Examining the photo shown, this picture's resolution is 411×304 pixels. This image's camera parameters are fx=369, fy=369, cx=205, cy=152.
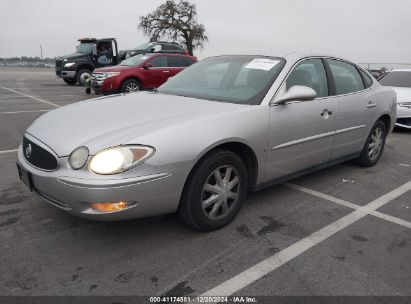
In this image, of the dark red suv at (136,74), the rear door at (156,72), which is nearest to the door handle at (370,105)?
the dark red suv at (136,74)

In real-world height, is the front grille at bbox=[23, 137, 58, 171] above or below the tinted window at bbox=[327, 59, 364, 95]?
below

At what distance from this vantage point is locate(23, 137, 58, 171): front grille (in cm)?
265

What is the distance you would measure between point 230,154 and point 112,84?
29.9ft

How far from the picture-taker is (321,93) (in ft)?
12.9

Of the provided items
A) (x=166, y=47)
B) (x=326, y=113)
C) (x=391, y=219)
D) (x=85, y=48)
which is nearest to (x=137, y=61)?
(x=85, y=48)

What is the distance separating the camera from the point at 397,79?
880 cm

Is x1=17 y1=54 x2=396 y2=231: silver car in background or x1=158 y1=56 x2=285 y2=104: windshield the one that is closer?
x1=17 y1=54 x2=396 y2=231: silver car in background

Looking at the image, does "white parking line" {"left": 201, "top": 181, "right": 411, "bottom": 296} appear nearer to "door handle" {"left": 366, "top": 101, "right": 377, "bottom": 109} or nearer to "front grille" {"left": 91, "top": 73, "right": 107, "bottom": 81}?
"door handle" {"left": 366, "top": 101, "right": 377, "bottom": 109}

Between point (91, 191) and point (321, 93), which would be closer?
point (91, 191)

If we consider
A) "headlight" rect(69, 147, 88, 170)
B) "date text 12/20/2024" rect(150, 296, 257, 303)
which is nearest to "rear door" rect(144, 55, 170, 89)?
"headlight" rect(69, 147, 88, 170)

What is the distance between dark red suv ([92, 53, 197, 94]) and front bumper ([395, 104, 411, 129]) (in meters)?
7.25

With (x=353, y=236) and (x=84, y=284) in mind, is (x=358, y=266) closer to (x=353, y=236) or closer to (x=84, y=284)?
(x=353, y=236)

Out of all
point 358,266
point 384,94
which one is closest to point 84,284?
point 358,266

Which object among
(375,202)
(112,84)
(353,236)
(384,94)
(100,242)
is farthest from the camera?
(112,84)
